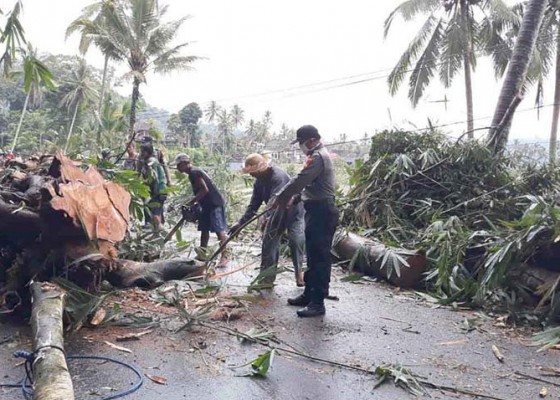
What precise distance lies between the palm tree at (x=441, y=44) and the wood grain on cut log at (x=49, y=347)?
47.8ft

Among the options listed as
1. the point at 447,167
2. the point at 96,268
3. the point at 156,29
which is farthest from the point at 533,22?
the point at 156,29

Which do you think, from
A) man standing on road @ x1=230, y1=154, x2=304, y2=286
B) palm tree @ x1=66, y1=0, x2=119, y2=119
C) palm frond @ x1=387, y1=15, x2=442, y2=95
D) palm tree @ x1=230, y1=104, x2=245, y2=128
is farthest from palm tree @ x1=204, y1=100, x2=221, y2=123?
man standing on road @ x1=230, y1=154, x2=304, y2=286

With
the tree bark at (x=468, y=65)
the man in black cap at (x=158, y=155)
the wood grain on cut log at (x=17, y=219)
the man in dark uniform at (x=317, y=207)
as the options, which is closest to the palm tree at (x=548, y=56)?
the tree bark at (x=468, y=65)

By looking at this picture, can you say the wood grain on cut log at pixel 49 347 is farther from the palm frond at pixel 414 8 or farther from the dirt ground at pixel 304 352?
the palm frond at pixel 414 8

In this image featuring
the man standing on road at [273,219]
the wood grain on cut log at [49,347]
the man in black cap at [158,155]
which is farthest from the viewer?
the man in black cap at [158,155]

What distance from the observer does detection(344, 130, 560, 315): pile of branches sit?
17.3 feet

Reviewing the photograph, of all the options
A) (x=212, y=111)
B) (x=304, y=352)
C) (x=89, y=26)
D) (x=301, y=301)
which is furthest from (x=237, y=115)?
(x=304, y=352)

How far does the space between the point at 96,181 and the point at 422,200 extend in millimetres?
5043

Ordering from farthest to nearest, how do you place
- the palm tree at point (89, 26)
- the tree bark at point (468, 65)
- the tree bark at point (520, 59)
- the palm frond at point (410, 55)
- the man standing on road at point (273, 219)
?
the palm tree at point (89, 26)
the palm frond at point (410, 55)
the tree bark at point (468, 65)
the tree bark at point (520, 59)
the man standing on road at point (273, 219)

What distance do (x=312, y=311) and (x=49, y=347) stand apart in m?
2.53

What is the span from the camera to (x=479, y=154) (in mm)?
7883

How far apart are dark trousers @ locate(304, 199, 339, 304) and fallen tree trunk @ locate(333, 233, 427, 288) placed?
1.57 m

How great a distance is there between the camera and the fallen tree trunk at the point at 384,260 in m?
6.36

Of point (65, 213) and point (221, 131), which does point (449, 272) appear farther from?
point (221, 131)
